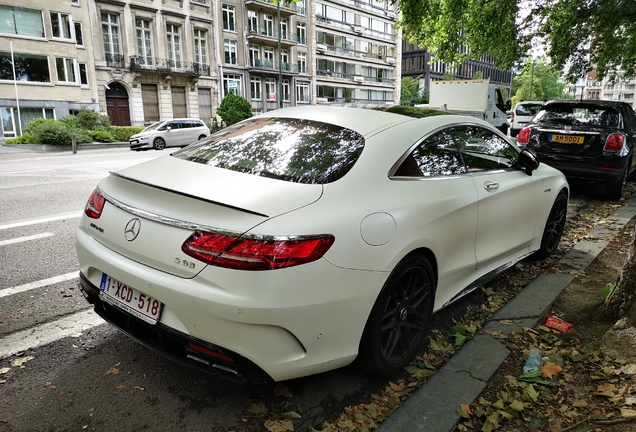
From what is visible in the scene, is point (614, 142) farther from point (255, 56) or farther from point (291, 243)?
point (255, 56)

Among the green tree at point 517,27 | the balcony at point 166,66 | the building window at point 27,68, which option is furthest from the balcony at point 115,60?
the green tree at point 517,27

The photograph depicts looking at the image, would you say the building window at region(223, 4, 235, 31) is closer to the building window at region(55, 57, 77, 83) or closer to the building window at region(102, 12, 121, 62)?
the building window at region(102, 12, 121, 62)

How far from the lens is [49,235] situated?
570cm

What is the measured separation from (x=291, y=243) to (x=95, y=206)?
1.36m

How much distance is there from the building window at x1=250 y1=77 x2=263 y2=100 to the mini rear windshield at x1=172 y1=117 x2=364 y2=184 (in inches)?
1802

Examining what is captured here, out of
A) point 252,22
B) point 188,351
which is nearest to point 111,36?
point 252,22

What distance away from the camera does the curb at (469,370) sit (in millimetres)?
2455

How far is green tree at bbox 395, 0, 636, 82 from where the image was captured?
12562 mm

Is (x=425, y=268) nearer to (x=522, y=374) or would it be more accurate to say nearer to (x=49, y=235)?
(x=522, y=374)

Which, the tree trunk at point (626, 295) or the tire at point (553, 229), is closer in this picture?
the tree trunk at point (626, 295)

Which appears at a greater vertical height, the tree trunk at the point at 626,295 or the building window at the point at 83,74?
the building window at the point at 83,74

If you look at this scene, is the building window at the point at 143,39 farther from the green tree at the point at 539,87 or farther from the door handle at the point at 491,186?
the green tree at the point at 539,87

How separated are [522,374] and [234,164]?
85.4 inches

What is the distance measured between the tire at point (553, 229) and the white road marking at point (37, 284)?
4555mm
